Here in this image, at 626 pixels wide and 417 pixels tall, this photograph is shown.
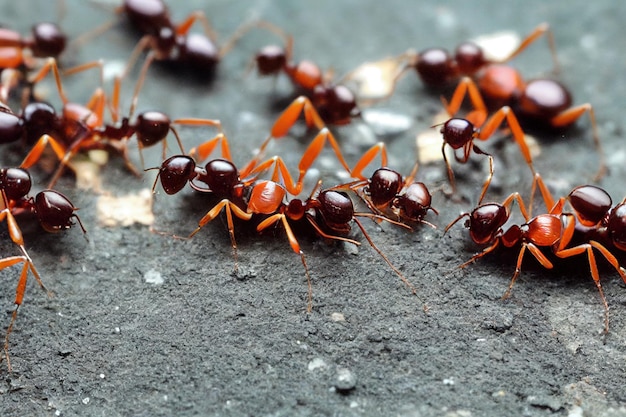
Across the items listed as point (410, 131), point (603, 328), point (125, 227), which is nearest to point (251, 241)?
point (125, 227)

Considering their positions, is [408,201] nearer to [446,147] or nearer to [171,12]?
[446,147]

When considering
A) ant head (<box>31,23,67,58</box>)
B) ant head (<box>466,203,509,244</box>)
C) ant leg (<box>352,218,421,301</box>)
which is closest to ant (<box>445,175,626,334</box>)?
ant head (<box>466,203,509,244</box>)

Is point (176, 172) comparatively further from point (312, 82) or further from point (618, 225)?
point (618, 225)

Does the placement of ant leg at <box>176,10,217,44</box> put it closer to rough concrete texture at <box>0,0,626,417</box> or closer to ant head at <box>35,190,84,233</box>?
rough concrete texture at <box>0,0,626,417</box>

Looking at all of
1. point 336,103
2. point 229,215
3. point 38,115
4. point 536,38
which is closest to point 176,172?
point 229,215

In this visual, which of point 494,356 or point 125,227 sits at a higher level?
point 494,356

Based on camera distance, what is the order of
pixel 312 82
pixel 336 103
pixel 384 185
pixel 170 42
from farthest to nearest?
1. pixel 170 42
2. pixel 312 82
3. pixel 336 103
4. pixel 384 185
